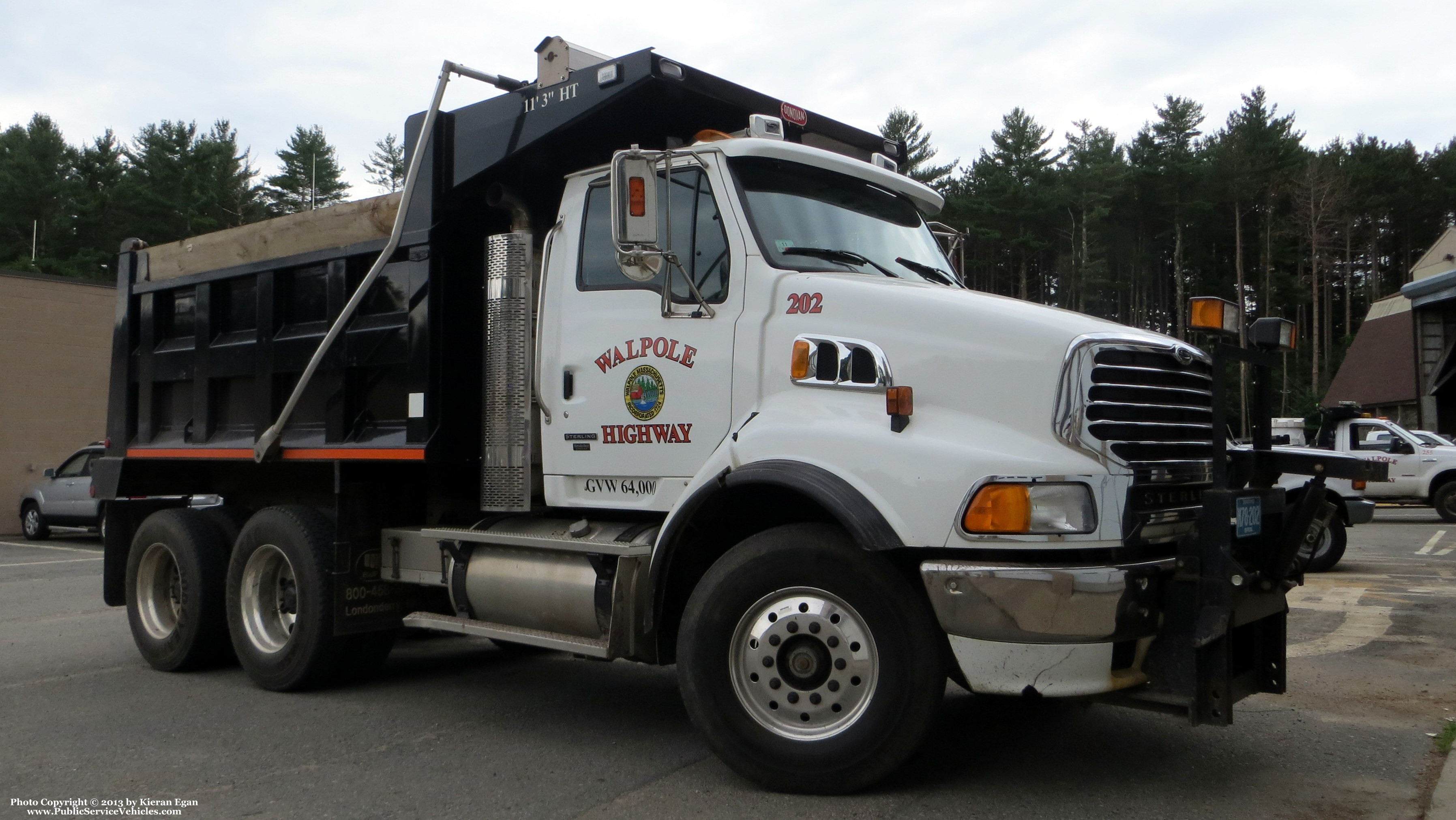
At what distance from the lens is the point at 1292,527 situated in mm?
4766

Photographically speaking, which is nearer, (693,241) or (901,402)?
(901,402)

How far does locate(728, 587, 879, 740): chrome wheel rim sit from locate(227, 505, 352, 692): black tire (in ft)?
9.94

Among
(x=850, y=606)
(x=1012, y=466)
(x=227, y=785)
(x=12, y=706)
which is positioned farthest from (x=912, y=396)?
(x=12, y=706)

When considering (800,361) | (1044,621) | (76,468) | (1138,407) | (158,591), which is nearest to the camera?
(1044,621)

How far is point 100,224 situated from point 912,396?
56751mm

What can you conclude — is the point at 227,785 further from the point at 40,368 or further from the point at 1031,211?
the point at 1031,211

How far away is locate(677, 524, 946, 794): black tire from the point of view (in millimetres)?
4379

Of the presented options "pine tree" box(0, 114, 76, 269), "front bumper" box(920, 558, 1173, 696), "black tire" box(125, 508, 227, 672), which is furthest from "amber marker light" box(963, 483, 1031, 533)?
"pine tree" box(0, 114, 76, 269)

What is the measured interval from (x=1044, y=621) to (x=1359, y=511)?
9637 mm

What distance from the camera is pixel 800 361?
4887mm

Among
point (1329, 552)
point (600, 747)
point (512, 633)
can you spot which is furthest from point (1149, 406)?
point (1329, 552)

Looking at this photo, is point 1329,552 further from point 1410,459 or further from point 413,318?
point 413,318

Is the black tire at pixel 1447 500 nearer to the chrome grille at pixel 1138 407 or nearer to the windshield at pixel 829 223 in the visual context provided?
the windshield at pixel 829 223

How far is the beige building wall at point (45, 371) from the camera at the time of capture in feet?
74.6
